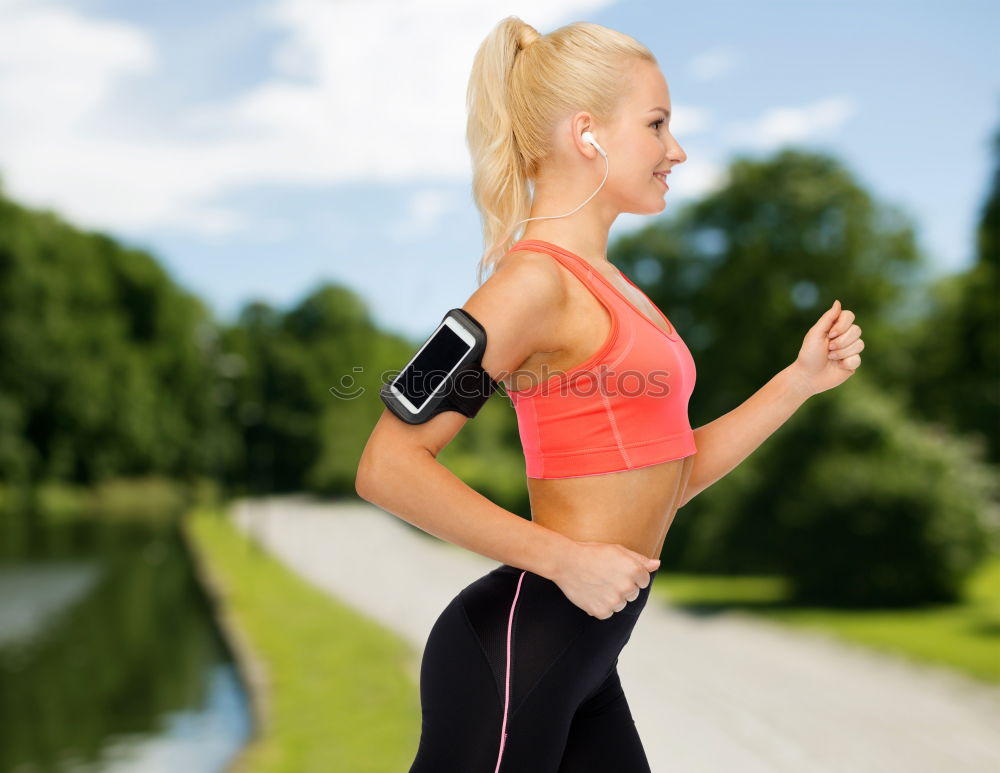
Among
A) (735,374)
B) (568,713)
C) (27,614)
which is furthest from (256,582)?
(568,713)

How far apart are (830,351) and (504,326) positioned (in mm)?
625

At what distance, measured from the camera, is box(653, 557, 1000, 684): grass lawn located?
32.0ft

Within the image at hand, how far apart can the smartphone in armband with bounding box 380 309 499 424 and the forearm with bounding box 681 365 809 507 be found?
51 cm

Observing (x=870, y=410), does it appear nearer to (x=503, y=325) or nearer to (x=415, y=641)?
(x=415, y=641)

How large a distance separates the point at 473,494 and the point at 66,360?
104ft

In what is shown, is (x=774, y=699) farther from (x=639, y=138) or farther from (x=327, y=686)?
(x=639, y=138)

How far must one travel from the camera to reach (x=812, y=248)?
58.3ft

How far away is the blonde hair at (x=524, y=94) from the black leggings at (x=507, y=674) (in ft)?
1.63

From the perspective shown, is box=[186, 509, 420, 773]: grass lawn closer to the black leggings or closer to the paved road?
the paved road

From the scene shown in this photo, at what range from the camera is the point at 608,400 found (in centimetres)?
131

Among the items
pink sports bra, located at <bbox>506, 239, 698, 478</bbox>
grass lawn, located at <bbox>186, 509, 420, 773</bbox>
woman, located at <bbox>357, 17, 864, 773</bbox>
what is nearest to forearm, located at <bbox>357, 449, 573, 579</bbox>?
woman, located at <bbox>357, 17, 864, 773</bbox>

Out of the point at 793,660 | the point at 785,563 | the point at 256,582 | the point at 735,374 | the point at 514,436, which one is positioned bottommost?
the point at 256,582

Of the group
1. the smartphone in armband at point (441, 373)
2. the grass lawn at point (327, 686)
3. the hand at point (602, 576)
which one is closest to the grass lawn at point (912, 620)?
the grass lawn at point (327, 686)

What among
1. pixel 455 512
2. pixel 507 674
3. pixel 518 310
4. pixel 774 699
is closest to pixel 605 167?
pixel 518 310
